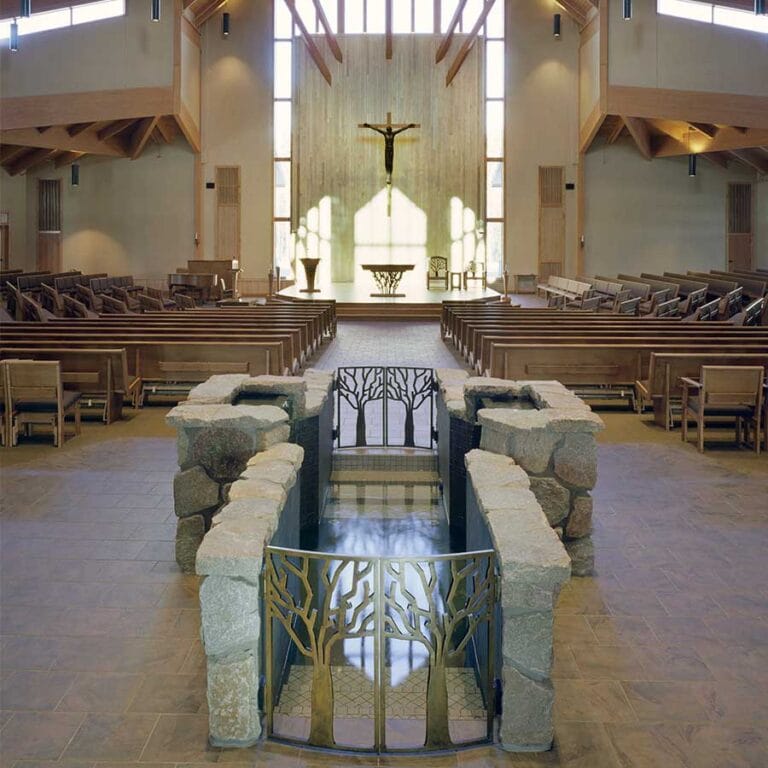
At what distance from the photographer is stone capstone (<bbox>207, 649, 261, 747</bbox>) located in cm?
280

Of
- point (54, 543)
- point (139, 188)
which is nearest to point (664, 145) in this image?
point (139, 188)

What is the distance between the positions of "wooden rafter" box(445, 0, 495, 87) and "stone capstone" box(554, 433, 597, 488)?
1659cm

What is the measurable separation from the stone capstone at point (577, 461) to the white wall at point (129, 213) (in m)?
19.1

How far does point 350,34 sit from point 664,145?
7.59 meters

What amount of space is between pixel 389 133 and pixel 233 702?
19234 mm

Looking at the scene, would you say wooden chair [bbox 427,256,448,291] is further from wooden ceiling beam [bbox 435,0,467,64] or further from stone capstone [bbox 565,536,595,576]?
stone capstone [bbox 565,536,595,576]

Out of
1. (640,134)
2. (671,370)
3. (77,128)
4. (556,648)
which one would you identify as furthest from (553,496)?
(640,134)

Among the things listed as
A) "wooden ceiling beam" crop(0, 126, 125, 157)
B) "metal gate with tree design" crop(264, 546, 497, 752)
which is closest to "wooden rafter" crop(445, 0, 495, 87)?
"wooden ceiling beam" crop(0, 126, 125, 157)

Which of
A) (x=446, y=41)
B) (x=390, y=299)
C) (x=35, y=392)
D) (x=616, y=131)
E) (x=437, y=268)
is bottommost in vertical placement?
(x=35, y=392)

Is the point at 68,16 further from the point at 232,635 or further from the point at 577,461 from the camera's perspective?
the point at 232,635

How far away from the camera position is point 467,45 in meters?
20.2

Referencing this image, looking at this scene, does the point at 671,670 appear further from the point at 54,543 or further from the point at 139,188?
the point at 139,188

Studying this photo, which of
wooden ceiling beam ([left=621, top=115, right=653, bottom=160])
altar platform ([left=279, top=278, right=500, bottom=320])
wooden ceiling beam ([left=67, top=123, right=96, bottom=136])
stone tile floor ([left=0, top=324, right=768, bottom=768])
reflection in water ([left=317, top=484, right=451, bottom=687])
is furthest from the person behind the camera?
wooden ceiling beam ([left=621, top=115, right=653, bottom=160])

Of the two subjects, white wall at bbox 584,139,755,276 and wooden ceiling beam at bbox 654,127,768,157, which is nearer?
wooden ceiling beam at bbox 654,127,768,157
